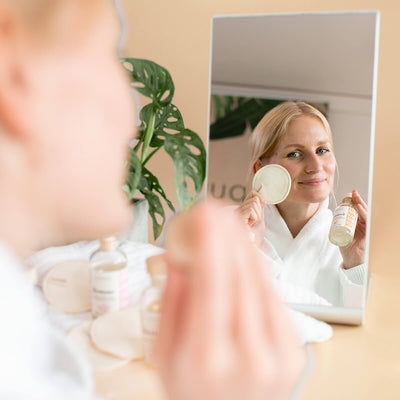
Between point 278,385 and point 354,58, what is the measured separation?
603 millimetres

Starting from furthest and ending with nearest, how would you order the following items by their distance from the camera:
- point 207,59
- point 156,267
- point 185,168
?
point 207,59
point 185,168
point 156,267

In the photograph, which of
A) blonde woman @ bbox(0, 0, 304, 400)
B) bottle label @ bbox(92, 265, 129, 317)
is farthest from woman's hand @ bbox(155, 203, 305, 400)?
bottle label @ bbox(92, 265, 129, 317)

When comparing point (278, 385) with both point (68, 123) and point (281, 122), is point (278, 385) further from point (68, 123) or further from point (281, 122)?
point (281, 122)

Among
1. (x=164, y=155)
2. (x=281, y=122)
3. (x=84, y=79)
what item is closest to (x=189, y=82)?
(x=164, y=155)

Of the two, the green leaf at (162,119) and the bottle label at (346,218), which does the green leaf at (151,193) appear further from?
the bottle label at (346,218)

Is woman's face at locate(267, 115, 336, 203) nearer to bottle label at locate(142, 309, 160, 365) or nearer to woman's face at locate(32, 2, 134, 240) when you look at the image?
bottle label at locate(142, 309, 160, 365)

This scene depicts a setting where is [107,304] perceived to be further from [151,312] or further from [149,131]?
[149,131]

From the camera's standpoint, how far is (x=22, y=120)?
0.32m

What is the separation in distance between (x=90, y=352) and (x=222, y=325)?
435 millimetres

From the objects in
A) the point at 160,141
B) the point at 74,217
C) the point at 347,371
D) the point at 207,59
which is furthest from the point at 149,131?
the point at 74,217

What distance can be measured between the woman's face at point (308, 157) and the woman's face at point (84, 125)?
1.52 ft

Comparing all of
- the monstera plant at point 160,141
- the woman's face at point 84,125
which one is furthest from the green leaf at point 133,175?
the woman's face at point 84,125

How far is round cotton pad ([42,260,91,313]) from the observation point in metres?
0.83

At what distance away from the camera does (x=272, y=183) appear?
84 cm
